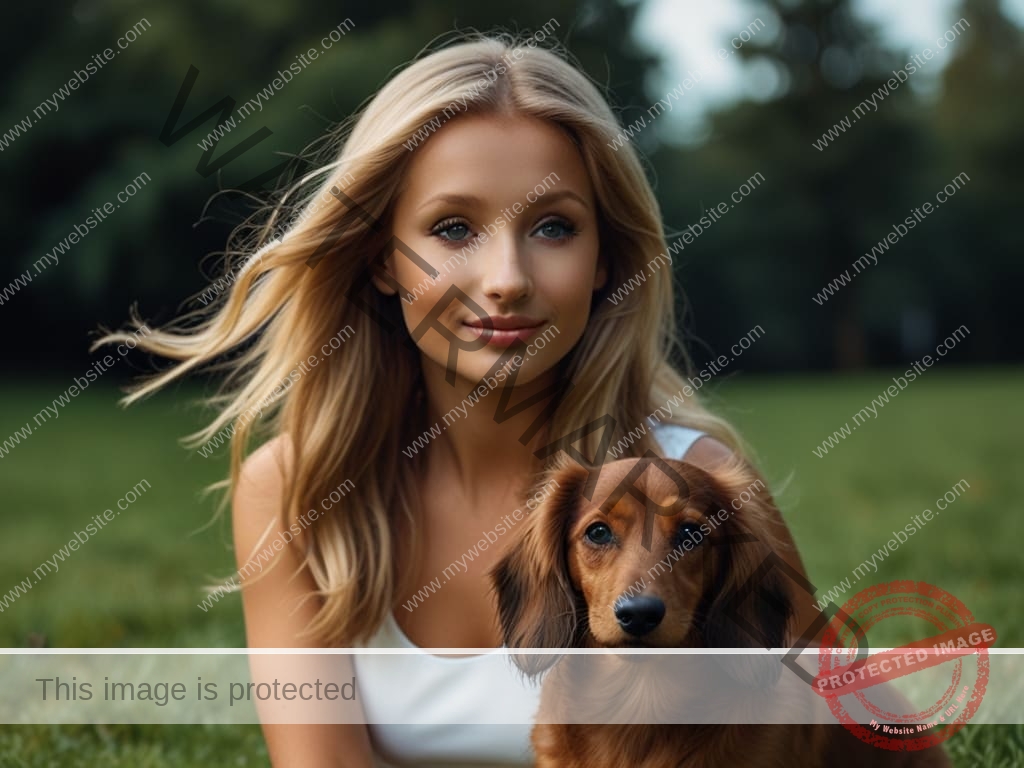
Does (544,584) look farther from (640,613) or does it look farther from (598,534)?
(640,613)

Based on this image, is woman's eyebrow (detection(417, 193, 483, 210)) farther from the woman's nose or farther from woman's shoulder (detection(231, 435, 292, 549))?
woman's shoulder (detection(231, 435, 292, 549))

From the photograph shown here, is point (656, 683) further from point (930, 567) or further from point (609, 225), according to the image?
point (930, 567)

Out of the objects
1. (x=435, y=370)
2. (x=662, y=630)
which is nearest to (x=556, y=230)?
(x=435, y=370)

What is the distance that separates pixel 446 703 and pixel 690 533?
967 mm

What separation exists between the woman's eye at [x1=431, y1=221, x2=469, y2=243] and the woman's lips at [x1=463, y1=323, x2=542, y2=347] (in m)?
0.20

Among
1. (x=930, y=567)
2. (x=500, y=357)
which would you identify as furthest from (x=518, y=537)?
(x=930, y=567)

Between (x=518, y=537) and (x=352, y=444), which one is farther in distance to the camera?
(x=352, y=444)

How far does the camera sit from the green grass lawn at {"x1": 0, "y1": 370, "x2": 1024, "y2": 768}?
3092 millimetres

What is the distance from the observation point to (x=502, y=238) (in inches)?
86.0

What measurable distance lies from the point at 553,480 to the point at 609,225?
0.70m

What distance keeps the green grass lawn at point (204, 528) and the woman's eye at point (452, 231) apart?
3.12 ft

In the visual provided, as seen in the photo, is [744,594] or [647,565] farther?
[744,594]

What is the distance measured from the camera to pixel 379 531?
2.69 meters

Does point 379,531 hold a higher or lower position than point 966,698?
higher
